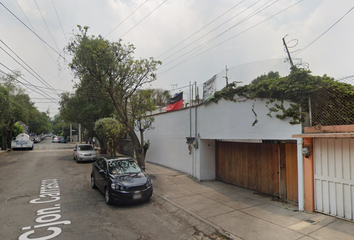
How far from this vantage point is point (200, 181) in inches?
407

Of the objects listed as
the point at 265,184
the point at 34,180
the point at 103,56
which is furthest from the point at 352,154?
the point at 34,180

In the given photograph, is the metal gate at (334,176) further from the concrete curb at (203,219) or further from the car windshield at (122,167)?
the car windshield at (122,167)

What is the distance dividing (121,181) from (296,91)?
6247 millimetres

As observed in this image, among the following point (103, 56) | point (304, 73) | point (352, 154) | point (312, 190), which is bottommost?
point (312, 190)

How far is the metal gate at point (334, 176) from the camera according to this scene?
5379 mm

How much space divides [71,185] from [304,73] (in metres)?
10.2

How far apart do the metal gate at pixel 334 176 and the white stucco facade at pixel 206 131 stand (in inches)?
34.6

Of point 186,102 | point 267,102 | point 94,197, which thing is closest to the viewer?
point 267,102

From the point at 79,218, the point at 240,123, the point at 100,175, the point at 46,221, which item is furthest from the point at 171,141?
the point at 46,221

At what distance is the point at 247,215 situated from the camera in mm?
6062

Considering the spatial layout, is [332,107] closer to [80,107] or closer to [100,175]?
[100,175]

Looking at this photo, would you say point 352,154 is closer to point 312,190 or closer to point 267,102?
point 312,190

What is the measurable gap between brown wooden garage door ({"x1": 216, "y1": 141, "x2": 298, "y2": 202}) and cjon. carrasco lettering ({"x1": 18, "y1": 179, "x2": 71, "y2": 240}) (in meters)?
6.94

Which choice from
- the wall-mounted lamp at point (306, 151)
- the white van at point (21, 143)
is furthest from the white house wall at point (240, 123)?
the white van at point (21, 143)
